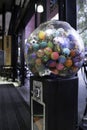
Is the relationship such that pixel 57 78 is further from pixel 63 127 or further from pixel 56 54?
pixel 63 127

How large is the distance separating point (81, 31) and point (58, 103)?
2.27 meters

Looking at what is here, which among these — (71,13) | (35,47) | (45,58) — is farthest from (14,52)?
(45,58)

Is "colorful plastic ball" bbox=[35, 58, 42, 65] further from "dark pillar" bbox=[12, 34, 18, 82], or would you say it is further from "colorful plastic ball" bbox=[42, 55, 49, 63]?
"dark pillar" bbox=[12, 34, 18, 82]

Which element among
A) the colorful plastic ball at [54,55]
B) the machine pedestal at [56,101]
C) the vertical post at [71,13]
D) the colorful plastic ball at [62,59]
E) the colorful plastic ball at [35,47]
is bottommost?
the machine pedestal at [56,101]

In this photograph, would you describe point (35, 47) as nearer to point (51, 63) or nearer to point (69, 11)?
point (51, 63)

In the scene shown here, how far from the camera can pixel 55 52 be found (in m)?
2.16

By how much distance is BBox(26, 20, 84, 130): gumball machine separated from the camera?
2156 millimetres

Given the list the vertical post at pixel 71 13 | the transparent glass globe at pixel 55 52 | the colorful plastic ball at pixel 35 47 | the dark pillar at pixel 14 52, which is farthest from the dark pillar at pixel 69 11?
the dark pillar at pixel 14 52

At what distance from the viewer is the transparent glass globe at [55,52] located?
85.5 inches

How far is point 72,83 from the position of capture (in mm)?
2248

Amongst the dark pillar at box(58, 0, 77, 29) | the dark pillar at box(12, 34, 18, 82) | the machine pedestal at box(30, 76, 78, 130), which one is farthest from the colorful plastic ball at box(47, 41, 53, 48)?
the dark pillar at box(12, 34, 18, 82)

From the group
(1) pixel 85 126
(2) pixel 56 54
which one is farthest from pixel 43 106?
(1) pixel 85 126

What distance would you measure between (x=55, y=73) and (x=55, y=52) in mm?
192

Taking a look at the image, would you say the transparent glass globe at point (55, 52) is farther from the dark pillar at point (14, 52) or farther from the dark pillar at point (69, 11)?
the dark pillar at point (14, 52)
